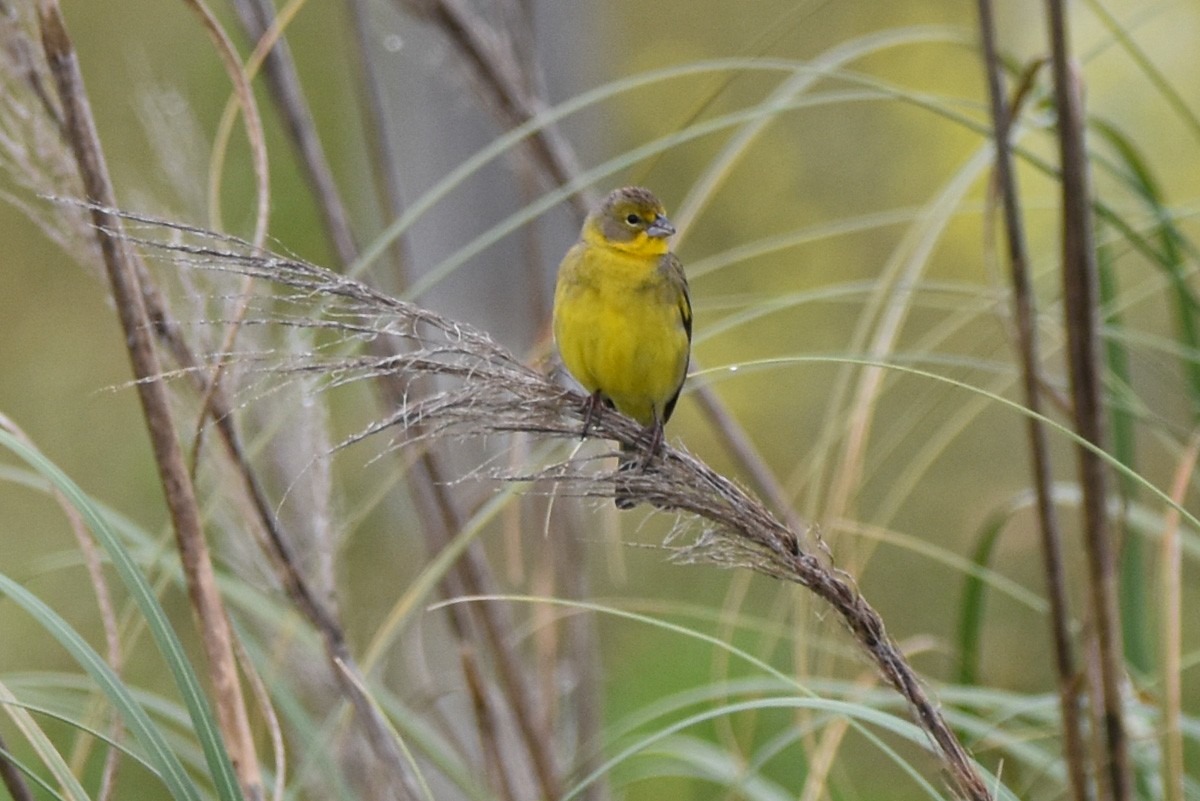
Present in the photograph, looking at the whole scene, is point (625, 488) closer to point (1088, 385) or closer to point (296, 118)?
point (1088, 385)

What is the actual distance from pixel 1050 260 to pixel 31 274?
24.5 feet

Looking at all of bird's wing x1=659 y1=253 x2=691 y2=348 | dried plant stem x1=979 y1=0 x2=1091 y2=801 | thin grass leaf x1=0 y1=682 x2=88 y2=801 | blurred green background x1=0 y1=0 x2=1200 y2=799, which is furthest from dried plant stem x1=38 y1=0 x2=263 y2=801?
blurred green background x1=0 y1=0 x2=1200 y2=799

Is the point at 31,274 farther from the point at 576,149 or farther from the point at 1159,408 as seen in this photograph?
the point at 1159,408

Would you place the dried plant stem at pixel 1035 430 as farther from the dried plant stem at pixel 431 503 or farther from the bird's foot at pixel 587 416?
the dried plant stem at pixel 431 503

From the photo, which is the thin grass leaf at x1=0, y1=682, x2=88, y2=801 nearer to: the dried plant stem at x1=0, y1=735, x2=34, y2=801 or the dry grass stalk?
the dried plant stem at x1=0, y1=735, x2=34, y2=801

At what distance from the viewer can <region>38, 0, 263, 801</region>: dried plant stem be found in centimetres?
105

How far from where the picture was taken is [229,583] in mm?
1425

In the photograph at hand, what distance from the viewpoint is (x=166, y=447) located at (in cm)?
107

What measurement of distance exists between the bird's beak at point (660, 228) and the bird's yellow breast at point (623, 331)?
5cm

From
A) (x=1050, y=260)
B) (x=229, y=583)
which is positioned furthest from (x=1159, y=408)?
(x=229, y=583)

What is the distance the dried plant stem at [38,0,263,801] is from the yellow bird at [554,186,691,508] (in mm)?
684

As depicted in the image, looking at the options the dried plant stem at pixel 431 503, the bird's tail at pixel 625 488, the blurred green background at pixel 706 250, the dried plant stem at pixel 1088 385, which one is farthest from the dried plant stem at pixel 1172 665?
the blurred green background at pixel 706 250

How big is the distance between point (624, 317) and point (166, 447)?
80 centimetres

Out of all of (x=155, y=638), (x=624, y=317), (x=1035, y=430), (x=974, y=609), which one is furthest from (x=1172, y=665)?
(x=624, y=317)
